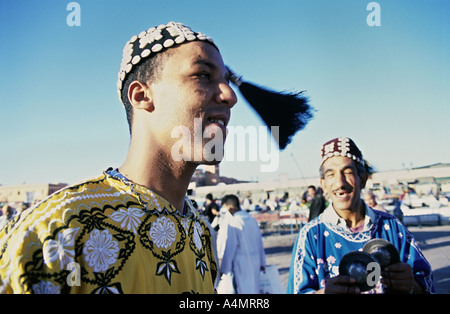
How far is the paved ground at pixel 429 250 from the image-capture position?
285 inches

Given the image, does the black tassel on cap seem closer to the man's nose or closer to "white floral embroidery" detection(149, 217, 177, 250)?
→ the man's nose

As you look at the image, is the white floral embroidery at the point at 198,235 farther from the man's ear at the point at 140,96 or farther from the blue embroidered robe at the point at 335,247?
the blue embroidered robe at the point at 335,247

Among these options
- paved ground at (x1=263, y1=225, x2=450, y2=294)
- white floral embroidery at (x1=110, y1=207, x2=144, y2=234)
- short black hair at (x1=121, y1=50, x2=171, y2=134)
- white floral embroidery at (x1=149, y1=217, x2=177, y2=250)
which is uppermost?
short black hair at (x1=121, y1=50, x2=171, y2=134)

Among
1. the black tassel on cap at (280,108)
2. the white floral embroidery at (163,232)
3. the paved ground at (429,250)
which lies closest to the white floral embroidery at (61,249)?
the white floral embroidery at (163,232)

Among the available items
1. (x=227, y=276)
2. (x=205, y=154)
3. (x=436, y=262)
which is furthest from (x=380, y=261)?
(x=436, y=262)

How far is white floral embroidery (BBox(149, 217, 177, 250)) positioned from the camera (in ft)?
4.13

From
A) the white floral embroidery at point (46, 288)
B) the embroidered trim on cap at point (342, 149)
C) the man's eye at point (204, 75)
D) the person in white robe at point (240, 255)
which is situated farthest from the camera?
the person in white robe at point (240, 255)

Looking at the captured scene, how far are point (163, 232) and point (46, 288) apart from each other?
46 centimetres

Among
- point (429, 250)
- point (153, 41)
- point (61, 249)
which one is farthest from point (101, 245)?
point (429, 250)

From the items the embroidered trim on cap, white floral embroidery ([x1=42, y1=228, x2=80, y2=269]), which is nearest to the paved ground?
the embroidered trim on cap

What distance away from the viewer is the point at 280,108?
6.65ft

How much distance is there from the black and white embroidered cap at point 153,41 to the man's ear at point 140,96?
0.10 metres

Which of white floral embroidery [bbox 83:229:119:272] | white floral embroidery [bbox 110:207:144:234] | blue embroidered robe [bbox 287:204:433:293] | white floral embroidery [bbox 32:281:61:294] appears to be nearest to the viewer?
white floral embroidery [bbox 32:281:61:294]

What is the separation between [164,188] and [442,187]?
23973 mm
